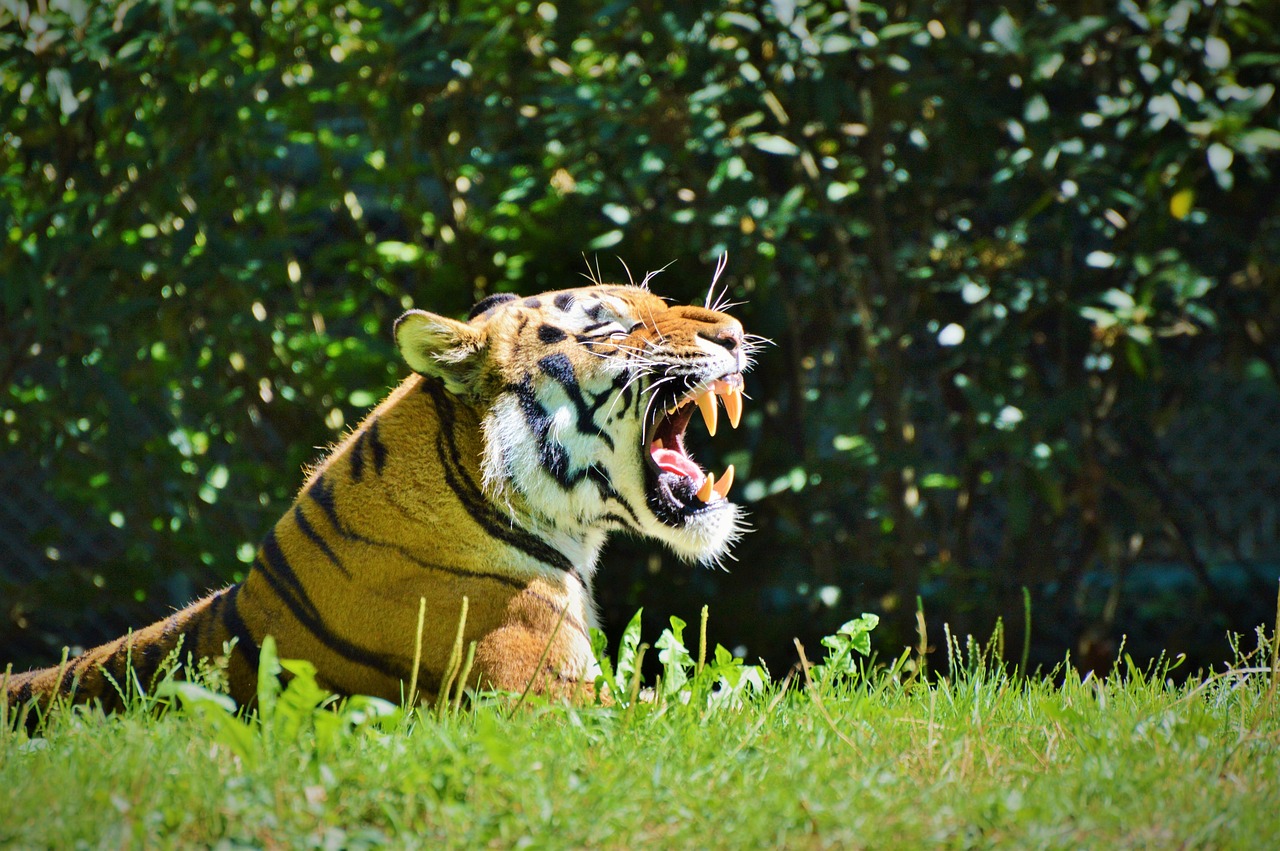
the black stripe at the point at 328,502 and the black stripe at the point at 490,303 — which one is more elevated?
the black stripe at the point at 490,303

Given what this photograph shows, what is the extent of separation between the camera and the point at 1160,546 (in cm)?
588

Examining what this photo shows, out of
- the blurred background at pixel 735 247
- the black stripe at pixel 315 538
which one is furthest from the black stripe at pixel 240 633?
the blurred background at pixel 735 247

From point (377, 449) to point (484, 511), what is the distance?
26 cm

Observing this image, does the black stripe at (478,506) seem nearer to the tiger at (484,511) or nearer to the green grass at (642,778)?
the tiger at (484,511)

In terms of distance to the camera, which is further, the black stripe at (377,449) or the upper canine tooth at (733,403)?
the upper canine tooth at (733,403)

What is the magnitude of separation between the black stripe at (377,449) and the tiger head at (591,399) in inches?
7.1

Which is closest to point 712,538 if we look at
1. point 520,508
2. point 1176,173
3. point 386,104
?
point 520,508

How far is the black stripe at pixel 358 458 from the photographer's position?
2.61 meters

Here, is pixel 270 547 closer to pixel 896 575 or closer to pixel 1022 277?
pixel 896 575

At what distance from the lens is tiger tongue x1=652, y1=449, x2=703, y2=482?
2.78 m

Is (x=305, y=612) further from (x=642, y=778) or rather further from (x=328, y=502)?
(x=642, y=778)

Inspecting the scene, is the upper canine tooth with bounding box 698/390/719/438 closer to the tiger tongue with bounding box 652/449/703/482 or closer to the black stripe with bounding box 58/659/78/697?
the tiger tongue with bounding box 652/449/703/482

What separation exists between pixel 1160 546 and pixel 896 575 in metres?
1.99

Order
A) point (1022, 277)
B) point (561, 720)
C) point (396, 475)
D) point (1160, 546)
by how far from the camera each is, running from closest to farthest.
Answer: point (561, 720)
point (396, 475)
point (1022, 277)
point (1160, 546)
